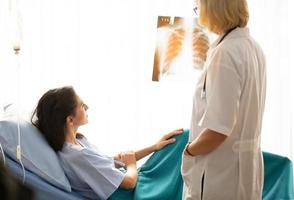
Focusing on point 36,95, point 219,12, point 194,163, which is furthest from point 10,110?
point 219,12

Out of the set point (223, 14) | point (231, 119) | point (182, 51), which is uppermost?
point (223, 14)

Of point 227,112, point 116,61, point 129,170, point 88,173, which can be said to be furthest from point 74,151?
point 227,112

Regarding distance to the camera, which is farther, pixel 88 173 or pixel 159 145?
pixel 159 145

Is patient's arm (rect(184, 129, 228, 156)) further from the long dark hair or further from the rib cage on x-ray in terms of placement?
the rib cage on x-ray

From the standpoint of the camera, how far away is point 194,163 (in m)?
1.26

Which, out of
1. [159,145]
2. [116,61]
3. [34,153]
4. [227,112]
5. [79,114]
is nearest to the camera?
[227,112]

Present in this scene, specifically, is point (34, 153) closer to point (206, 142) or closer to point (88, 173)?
point (88, 173)

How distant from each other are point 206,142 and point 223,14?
44 centimetres

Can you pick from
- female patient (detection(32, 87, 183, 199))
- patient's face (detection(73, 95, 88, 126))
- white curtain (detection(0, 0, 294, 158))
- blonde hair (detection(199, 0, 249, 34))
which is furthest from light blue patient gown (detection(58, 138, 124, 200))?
blonde hair (detection(199, 0, 249, 34))

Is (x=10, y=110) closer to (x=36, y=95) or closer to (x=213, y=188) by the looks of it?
(x=36, y=95)

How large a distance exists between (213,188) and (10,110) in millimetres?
1146

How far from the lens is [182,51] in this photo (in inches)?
84.0

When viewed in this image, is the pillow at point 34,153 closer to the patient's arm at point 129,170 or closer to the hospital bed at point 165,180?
the hospital bed at point 165,180

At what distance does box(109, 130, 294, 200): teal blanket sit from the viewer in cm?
162
